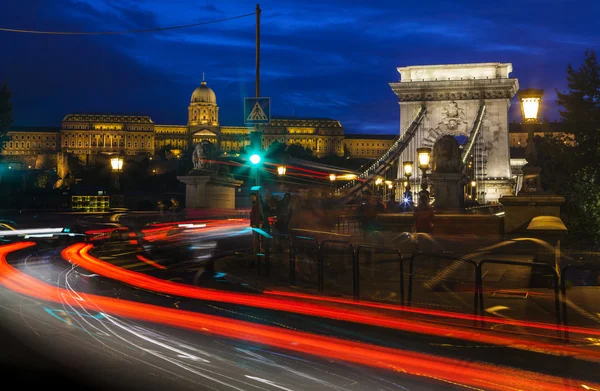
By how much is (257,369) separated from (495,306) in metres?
4.31

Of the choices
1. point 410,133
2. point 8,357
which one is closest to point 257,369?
point 8,357

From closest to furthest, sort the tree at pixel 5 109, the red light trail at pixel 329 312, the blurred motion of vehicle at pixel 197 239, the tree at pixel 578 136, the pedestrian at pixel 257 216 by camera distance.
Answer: the red light trail at pixel 329 312, the pedestrian at pixel 257 216, the blurred motion of vehicle at pixel 197 239, the tree at pixel 578 136, the tree at pixel 5 109

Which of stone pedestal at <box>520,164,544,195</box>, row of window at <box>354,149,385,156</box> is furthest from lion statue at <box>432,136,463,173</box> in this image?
row of window at <box>354,149,385,156</box>

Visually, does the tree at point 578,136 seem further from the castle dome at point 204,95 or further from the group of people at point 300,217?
the castle dome at point 204,95

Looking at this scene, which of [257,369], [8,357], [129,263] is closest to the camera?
[257,369]

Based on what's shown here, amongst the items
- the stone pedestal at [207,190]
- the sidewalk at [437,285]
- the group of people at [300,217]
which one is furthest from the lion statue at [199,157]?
the sidewalk at [437,285]

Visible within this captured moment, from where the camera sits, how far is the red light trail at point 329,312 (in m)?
7.48

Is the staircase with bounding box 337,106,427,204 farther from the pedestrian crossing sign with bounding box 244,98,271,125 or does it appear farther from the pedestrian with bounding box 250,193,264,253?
the pedestrian with bounding box 250,193,264,253

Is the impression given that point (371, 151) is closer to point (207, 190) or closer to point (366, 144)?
point (366, 144)

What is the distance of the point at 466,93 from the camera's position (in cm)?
5600

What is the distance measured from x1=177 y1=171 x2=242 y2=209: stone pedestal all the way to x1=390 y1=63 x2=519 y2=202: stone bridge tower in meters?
30.5

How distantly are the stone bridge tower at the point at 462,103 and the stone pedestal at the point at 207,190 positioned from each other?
3047cm

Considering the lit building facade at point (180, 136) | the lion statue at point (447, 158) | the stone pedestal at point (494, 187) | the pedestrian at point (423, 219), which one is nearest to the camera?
the pedestrian at point (423, 219)

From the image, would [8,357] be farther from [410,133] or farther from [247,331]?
[410,133]
